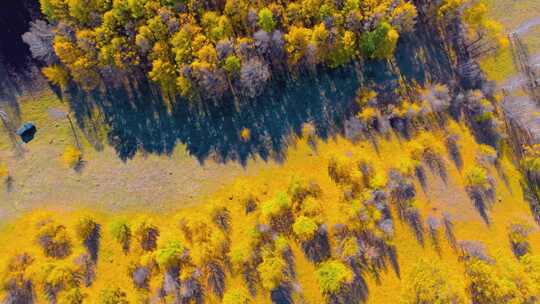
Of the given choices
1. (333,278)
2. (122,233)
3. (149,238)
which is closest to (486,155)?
(333,278)

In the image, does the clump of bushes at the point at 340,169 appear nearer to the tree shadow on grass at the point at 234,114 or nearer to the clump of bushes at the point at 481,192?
the tree shadow on grass at the point at 234,114

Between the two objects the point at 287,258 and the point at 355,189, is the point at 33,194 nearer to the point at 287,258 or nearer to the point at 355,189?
the point at 287,258

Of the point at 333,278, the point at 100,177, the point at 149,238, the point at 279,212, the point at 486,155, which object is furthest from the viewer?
the point at 100,177

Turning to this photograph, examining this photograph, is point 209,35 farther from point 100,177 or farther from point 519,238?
point 519,238

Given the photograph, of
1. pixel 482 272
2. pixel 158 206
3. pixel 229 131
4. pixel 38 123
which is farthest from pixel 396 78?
pixel 38 123

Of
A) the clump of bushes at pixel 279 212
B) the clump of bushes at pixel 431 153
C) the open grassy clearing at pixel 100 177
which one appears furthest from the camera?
the open grassy clearing at pixel 100 177

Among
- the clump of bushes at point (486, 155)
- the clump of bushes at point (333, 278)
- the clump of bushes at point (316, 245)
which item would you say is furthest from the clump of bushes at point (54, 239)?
the clump of bushes at point (486, 155)

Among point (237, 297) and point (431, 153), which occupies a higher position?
point (431, 153)
